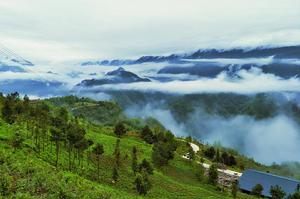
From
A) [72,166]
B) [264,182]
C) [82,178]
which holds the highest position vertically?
[82,178]

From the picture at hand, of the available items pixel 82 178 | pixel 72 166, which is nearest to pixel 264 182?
pixel 72 166

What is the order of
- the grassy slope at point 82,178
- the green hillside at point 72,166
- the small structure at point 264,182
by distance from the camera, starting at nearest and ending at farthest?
the grassy slope at point 82,178, the green hillside at point 72,166, the small structure at point 264,182

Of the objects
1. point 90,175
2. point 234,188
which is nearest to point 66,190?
point 90,175

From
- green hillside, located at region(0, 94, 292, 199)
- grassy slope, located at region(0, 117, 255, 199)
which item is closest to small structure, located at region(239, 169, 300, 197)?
grassy slope, located at region(0, 117, 255, 199)

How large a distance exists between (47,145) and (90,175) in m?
14.4

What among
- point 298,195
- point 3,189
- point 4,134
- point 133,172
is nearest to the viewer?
point 3,189

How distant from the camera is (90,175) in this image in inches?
4163

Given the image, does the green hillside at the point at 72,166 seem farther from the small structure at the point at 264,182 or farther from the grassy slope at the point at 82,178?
the small structure at the point at 264,182

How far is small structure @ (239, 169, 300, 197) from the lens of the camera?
17671 cm

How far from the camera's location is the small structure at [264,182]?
177m

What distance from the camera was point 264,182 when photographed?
18600 centimetres

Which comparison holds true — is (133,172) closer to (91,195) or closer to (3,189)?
(91,195)

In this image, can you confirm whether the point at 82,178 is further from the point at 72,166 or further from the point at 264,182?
the point at 264,182

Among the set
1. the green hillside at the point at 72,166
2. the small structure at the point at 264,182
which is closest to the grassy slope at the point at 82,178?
the green hillside at the point at 72,166
